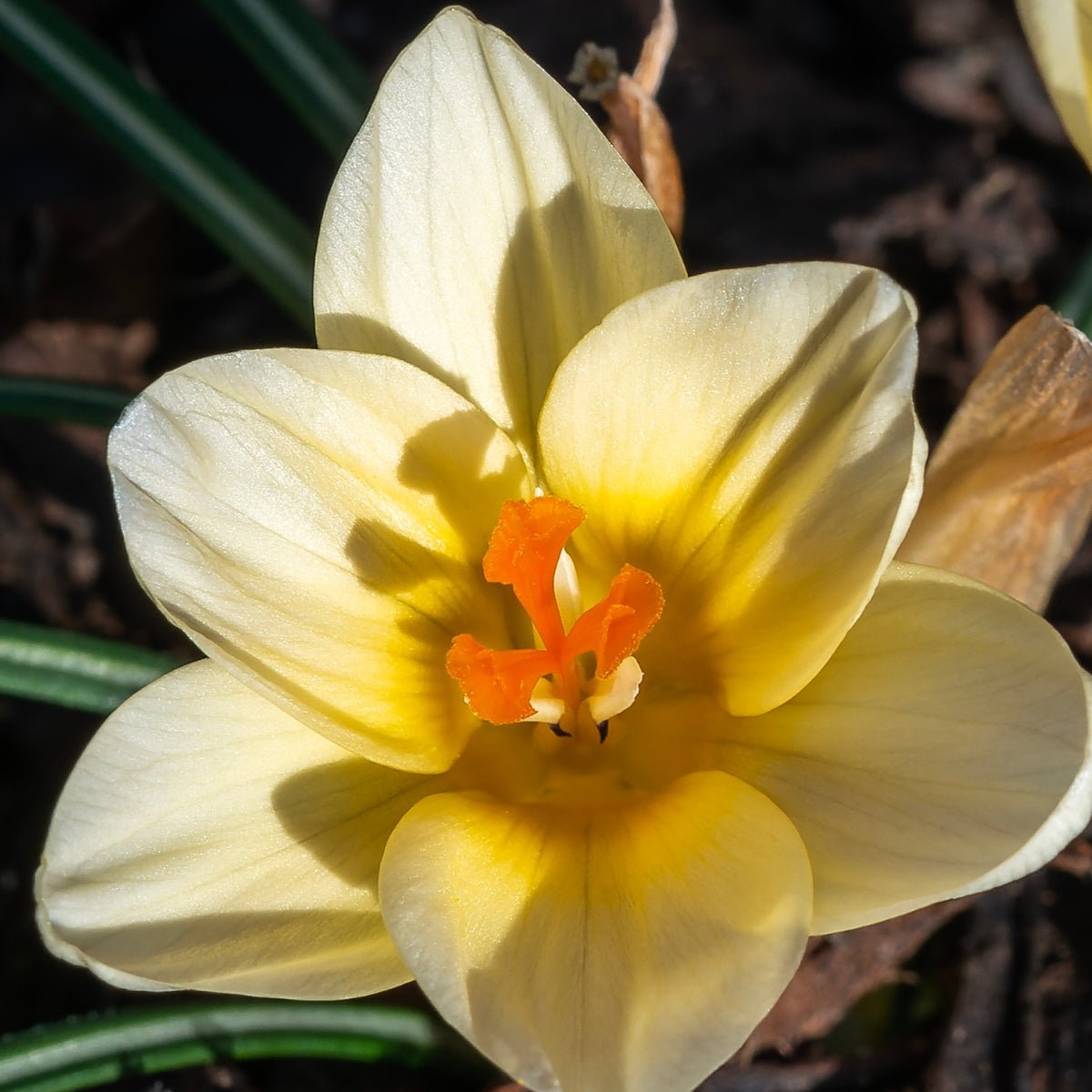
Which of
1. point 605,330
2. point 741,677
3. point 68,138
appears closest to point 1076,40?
point 605,330

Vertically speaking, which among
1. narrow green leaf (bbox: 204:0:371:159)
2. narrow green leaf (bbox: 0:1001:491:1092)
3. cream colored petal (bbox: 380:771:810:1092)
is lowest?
narrow green leaf (bbox: 0:1001:491:1092)

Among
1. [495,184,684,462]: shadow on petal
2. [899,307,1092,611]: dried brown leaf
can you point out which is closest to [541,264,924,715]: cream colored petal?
[495,184,684,462]: shadow on petal

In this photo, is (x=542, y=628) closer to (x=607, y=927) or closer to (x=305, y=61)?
(x=607, y=927)

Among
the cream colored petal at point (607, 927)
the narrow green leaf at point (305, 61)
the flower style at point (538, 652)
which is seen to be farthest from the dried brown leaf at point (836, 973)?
the narrow green leaf at point (305, 61)

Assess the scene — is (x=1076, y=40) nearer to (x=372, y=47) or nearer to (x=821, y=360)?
(x=821, y=360)

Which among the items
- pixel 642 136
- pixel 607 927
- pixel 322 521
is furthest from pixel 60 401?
pixel 607 927

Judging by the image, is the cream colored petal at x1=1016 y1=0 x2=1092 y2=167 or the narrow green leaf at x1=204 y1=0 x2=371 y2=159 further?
the narrow green leaf at x1=204 y1=0 x2=371 y2=159

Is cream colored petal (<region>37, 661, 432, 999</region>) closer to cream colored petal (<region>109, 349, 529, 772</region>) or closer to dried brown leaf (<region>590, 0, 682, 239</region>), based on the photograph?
cream colored petal (<region>109, 349, 529, 772</region>)
